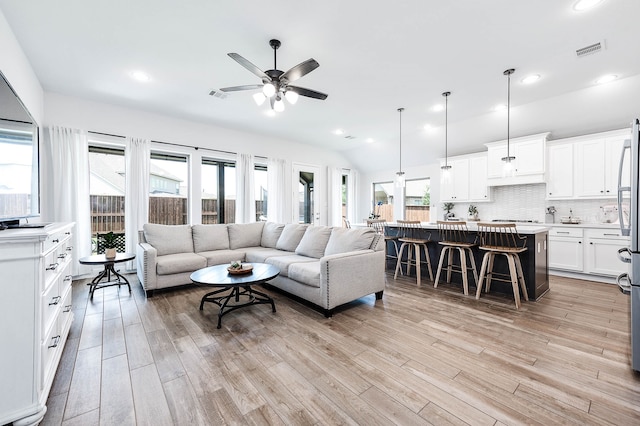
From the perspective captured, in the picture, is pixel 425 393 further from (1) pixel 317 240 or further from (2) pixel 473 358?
(1) pixel 317 240

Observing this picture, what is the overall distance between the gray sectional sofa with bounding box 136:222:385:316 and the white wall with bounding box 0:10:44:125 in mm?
2023

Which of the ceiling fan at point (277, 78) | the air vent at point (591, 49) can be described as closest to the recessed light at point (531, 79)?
the air vent at point (591, 49)

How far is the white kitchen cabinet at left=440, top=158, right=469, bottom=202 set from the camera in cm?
595

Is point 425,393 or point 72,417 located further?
point 425,393

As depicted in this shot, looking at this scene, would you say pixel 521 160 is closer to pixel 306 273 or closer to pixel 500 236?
pixel 500 236

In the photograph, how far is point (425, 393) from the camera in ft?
5.59

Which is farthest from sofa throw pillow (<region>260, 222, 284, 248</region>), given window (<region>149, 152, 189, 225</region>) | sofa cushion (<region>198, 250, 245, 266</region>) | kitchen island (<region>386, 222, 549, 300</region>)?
kitchen island (<region>386, 222, 549, 300</region>)

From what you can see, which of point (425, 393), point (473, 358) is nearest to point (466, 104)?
point (473, 358)

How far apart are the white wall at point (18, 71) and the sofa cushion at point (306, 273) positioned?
322 centimetres

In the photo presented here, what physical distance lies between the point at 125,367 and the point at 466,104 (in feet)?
17.8

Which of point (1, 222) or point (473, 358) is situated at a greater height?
point (1, 222)

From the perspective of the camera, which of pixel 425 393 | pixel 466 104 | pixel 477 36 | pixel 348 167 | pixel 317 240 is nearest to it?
pixel 425 393

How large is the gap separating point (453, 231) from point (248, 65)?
137 inches

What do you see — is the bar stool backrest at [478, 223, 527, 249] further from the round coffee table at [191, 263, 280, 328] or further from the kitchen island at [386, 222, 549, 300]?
the round coffee table at [191, 263, 280, 328]
